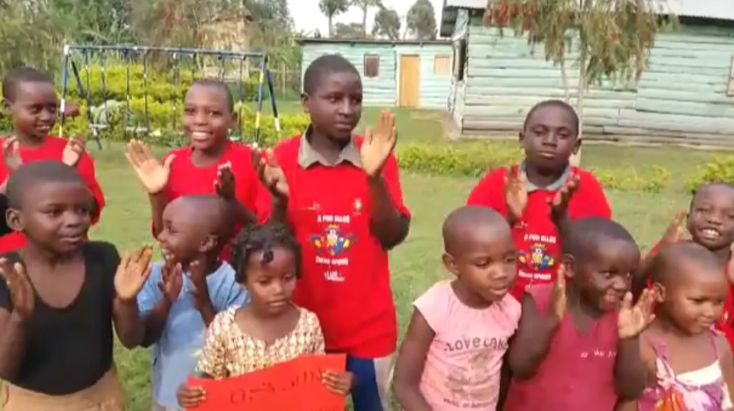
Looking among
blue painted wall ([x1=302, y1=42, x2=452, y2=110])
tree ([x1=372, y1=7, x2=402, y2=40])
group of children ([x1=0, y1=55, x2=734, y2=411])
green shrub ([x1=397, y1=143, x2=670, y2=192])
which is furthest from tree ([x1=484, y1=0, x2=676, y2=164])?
tree ([x1=372, y1=7, x2=402, y2=40])

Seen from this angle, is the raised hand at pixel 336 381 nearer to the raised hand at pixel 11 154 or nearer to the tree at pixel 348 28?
the raised hand at pixel 11 154

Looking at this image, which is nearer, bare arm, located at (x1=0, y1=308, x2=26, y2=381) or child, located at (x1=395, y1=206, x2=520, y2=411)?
bare arm, located at (x1=0, y1=308, x2=26, y2=381)

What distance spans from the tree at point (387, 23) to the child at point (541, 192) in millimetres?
63533

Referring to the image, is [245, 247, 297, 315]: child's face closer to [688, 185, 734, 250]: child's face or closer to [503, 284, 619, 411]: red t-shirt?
[503, 284, 619, 411]: red t-shirt

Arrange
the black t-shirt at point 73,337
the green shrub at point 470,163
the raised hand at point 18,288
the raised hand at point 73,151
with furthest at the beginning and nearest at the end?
the green shrub at point 470,163 < the raised hand at point 73,151 < the black t-shirt at point 73,337 < the raised hand at point 18,288

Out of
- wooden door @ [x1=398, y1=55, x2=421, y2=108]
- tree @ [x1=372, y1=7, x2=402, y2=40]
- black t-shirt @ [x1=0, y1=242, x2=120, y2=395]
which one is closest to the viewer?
black t-shirt @ [x1=0, y1=242, x2=120, y2=395]

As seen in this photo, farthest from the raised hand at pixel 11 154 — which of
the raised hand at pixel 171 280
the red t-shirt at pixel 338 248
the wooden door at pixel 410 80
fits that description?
the wooden door at pixel 410 80

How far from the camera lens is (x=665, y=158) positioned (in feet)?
47.1

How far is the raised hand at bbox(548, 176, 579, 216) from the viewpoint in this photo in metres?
2.60

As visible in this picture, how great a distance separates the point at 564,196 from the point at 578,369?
0.59 meters

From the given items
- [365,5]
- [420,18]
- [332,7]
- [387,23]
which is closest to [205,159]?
[332,7]

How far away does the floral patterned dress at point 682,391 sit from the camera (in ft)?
7.98

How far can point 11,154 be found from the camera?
3172 millimetres

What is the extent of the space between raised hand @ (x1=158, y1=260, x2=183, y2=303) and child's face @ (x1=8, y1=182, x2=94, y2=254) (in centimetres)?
28
